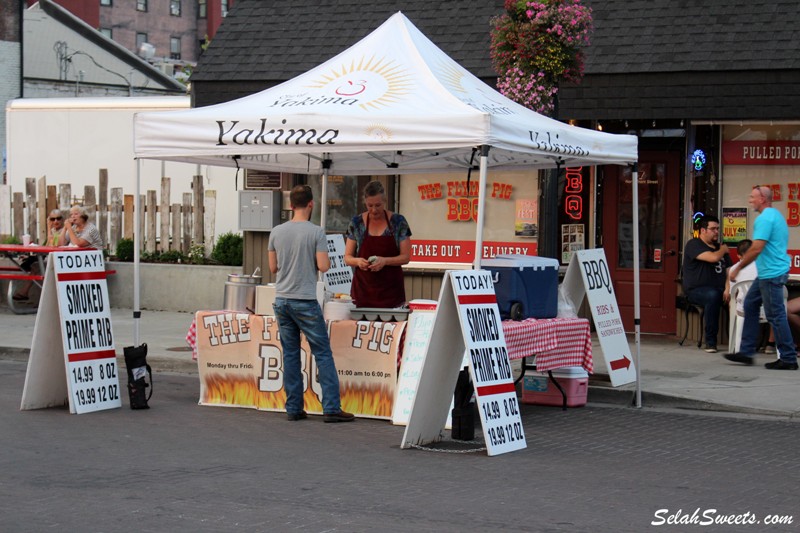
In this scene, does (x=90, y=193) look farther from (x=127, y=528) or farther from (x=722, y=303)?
(x=127, y=528)

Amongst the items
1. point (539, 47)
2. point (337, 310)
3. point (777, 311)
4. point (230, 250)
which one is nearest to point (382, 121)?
point (337, 310)

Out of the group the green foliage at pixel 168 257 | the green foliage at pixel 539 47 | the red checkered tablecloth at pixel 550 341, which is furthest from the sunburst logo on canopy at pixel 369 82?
the green foliage at pixel 168 257

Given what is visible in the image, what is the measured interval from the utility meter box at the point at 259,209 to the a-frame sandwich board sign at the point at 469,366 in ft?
27.6

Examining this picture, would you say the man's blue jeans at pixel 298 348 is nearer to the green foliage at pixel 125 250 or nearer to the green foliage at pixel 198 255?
the green foliage at pixel 198 255

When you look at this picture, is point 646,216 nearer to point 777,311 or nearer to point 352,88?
point 777,311

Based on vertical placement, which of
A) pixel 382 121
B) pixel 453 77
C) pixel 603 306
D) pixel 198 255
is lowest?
pixel 603 306

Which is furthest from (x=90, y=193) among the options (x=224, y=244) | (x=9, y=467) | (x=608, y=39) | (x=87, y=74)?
(x=87, y=74)

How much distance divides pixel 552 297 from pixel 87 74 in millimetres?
38059

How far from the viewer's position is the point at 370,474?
761 centimetres

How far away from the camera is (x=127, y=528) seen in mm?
6098

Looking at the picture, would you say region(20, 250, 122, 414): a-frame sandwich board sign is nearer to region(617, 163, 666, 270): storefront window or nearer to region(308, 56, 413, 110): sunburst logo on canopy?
region(308, 56, 413, 110): sunburst logo on canopy

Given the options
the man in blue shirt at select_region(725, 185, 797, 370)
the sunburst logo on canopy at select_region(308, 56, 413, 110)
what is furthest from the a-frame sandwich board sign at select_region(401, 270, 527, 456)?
the man in blue shirt at select_region(725, 185, 797, 370)

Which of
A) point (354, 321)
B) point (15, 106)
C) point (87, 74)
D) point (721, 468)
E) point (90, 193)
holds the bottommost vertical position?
point (721, 468)

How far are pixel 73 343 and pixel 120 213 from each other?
29.9 feet
